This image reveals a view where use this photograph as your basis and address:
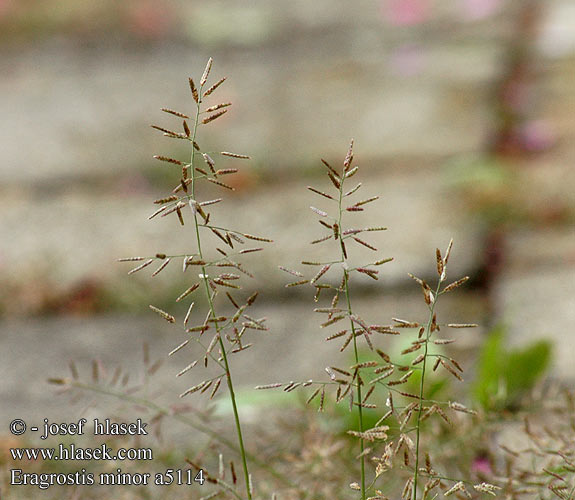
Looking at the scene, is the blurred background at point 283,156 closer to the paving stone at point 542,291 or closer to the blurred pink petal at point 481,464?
the paving stone at point 542,291

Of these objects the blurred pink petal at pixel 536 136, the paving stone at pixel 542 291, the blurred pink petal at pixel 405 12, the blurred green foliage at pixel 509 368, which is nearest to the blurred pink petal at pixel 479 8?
the blurred pink petal at pixel 405 12

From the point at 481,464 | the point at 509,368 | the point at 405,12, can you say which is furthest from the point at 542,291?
the point at 405,12

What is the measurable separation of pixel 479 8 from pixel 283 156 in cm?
154

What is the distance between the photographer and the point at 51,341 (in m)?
1.57

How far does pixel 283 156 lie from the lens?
7.59ft

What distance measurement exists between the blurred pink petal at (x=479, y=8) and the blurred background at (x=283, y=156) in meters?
0.01

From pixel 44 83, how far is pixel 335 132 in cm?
115

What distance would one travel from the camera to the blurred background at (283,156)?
1558 mm

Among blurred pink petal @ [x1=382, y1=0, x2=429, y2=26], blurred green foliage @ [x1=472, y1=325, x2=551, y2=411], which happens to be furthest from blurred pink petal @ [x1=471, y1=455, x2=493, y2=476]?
blurred pink petal @ [x1=382, y1=0, x2=429, y2=26]

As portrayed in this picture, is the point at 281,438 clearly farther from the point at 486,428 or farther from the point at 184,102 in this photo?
the point at 184,102

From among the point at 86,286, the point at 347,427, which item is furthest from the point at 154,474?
the point at 86,286

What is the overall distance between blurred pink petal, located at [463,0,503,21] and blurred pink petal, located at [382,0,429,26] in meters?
0.16

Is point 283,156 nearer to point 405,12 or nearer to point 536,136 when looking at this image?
point 536,136

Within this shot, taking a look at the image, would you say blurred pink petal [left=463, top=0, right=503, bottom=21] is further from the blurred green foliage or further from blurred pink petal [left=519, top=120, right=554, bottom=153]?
the blurred green foliage
